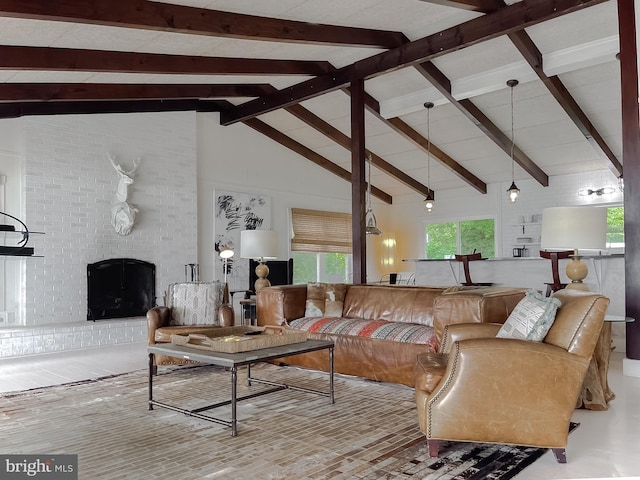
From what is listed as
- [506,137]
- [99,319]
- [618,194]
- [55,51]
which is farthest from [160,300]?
[618,194]

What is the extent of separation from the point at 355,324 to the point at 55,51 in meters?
3.93

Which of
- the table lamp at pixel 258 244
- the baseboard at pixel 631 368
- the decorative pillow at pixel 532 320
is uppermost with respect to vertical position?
the table lamp at pixel 258 244

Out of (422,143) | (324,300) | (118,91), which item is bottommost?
(324,300)

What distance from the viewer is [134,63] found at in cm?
538

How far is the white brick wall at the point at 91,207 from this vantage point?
6449mm

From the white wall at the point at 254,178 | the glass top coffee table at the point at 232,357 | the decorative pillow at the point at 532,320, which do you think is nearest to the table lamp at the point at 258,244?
the glass top coffee table at the point at 232,357

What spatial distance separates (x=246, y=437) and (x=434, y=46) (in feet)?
15.9

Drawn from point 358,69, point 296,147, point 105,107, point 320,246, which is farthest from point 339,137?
point 105,107

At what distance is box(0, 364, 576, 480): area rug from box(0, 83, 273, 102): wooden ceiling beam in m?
3.55

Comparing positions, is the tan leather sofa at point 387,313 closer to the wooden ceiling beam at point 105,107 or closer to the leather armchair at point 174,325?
the leather armchair at point 174,325

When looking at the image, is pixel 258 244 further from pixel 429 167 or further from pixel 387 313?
pixel 429 167

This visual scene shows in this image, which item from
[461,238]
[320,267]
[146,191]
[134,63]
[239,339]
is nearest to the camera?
[239,339]

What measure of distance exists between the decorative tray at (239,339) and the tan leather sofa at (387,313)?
766mm

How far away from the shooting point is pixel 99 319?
274 inches
